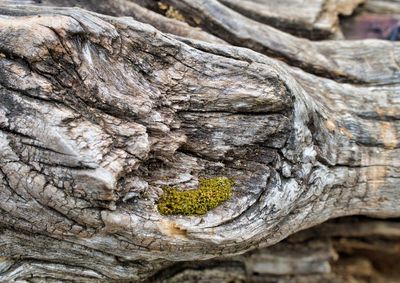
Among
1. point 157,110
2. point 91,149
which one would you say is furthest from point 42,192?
point 157,110

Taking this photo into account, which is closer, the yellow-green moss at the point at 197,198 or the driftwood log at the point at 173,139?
the driftwood log at the point at 173,139

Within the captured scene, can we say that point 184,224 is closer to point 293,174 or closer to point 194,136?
point 194,136

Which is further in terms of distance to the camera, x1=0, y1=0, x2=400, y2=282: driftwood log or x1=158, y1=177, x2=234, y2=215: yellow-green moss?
x1=158, y1=177, x2=234, y2=215: yellow-green moss

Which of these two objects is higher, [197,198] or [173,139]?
[173,139]
